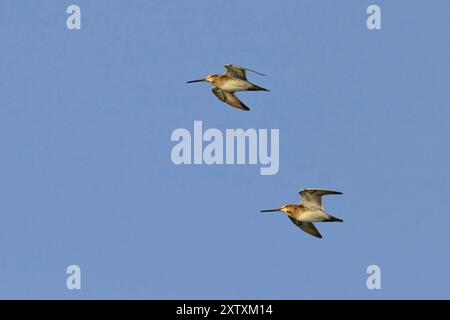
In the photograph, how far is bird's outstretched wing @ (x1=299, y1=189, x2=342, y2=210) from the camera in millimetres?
29964

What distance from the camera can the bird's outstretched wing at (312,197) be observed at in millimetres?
29964

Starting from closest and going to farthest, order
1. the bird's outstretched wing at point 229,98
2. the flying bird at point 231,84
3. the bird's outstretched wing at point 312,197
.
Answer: the bird's outstretched wing at point 312,197 → the flying bird at point 231,84 → the bird's outstretched wing at point 229,98

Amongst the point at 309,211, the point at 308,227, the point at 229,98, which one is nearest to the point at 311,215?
the point at 309,211

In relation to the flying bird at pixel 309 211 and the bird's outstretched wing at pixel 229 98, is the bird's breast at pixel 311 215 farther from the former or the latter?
the bird's outstretched wing at pixel 229 98

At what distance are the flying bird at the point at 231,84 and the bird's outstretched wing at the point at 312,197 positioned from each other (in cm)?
248

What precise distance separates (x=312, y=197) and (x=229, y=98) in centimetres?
381

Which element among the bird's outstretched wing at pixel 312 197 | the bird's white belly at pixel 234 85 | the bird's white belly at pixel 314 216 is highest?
the bird's white belly at pixel 234 85

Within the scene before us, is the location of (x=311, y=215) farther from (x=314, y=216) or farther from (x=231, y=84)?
(x=231, y=84)

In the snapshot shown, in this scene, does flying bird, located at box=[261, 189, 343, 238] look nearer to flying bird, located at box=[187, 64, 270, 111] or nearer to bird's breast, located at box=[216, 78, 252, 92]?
flying bird, located at box=[187, 64, 270, 111]

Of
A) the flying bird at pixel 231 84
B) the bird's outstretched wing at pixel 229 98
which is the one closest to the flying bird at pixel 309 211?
the flying bird at pixel 231 84

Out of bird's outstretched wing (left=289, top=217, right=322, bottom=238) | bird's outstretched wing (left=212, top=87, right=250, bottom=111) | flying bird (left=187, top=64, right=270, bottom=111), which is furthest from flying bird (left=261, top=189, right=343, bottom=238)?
bird's outstretched wing (left=212, top=87, right=250, bottom=111)
